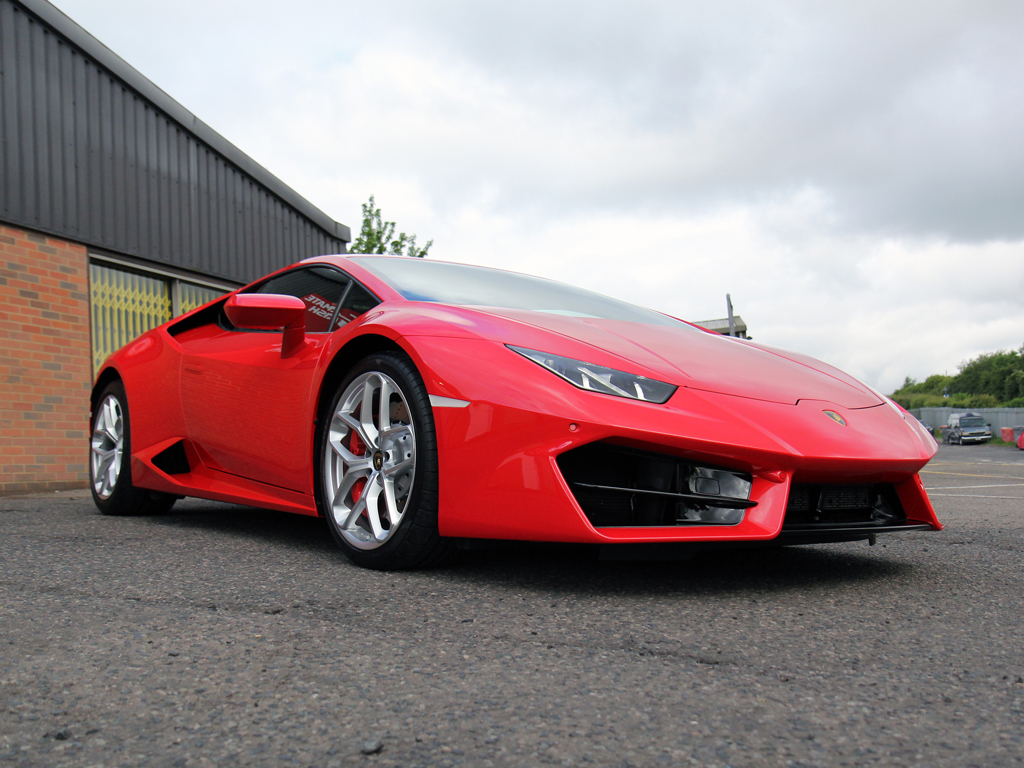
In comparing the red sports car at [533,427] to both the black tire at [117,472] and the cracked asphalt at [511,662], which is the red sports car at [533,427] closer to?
the cracked asphalt at [511,662]

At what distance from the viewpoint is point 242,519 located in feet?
14.3

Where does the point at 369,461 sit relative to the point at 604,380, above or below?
below

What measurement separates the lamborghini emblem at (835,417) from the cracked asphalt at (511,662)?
474 millimetres

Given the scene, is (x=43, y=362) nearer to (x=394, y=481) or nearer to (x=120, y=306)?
(x=120, y=306)

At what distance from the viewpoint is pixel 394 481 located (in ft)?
8.74

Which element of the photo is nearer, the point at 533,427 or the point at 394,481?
the point at 533,427

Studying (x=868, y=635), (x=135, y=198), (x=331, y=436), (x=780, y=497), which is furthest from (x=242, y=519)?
(x=135, y=198)

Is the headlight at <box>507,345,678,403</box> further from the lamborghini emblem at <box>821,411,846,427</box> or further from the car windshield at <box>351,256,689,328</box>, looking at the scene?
the car windshield at <box>351,256,689,328</box>

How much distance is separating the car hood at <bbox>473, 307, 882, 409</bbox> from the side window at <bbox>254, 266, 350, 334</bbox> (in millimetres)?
804

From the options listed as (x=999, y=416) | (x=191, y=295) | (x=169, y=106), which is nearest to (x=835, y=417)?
(x=191, y=295)

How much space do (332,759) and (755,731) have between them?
63 centimetres

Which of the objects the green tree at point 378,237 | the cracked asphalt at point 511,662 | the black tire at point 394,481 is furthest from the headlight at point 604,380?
the green tree at point 378,237

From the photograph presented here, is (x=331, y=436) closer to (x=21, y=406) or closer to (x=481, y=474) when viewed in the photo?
(x=481, y=474)

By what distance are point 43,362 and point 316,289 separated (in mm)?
5195
